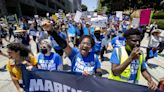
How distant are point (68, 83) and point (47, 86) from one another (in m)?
0.28

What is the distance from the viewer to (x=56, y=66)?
489 centimetres

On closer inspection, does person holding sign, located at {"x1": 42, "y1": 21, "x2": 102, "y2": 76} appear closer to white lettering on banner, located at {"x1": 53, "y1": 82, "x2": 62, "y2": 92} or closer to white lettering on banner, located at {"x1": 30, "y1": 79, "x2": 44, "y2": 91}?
white lettering on banner, located at {"x1": 53, "y1": 82, "x2": 62, "y2": 92}

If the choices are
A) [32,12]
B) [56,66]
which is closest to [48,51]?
[56,66]

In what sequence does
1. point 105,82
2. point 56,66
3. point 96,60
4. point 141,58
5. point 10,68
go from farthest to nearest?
point 56,66 < point 10,68 < point 96,60 < point 141,58 < point 105,82

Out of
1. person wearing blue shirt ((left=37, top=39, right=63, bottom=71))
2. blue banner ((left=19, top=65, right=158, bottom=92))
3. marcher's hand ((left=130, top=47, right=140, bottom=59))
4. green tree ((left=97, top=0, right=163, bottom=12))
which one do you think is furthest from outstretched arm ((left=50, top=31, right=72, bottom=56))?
green tree ((left=97, top=0, right=163, bottom=12))

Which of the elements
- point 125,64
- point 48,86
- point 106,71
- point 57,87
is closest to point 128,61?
point 125,64

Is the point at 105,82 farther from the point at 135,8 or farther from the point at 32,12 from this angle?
the point at 32,12

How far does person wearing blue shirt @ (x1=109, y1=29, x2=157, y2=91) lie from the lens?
3410mm

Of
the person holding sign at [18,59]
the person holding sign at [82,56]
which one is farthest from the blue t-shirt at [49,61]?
the person holding sign at [82,56]

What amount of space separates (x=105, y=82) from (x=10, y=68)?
1.72 meters

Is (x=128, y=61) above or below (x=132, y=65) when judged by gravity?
above

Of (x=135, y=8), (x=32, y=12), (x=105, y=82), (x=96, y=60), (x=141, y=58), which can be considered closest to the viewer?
(x=105, y=82)

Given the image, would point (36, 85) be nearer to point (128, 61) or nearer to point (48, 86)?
point (48, 86)

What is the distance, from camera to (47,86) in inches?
145
